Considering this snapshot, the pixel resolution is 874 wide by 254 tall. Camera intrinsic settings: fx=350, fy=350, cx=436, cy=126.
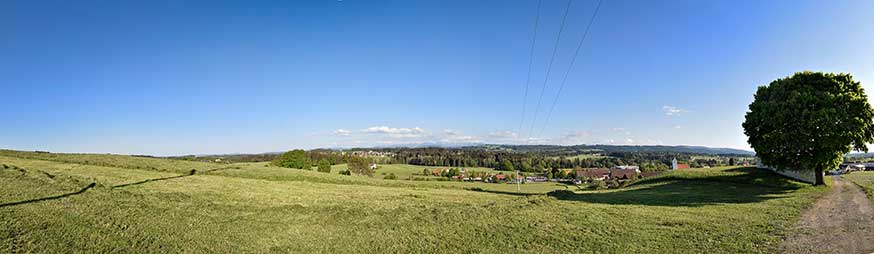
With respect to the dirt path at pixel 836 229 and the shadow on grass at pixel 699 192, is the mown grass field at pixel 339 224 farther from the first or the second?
the shadow on grass at pixel 699 192

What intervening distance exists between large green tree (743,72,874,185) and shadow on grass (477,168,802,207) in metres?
2.13

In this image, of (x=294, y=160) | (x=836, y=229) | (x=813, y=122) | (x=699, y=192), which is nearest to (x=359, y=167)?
(x=294, y=160)

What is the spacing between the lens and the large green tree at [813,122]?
62.6 ft

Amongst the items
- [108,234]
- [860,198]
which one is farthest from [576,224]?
[860,198]

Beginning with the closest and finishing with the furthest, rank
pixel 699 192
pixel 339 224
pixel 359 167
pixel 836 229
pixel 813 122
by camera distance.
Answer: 1. pixel 836 229
2. pixel 339 224
3. pixel 813 122
4. pixel 699 192
5. pixel 359 167

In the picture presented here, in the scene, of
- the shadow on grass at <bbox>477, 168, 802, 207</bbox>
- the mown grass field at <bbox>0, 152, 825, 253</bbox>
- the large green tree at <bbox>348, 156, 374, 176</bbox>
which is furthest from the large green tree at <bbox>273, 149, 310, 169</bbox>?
the mown grass field at <bbox>0, 152, 825, 253</bbox>

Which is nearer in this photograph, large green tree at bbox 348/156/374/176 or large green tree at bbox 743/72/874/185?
large green tree at bbox 743/72/874/185

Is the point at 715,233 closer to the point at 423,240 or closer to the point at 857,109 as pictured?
the point at 423,240

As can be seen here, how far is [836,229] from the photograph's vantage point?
941cm

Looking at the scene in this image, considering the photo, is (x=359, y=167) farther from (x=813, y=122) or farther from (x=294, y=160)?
(x=813, y=122)

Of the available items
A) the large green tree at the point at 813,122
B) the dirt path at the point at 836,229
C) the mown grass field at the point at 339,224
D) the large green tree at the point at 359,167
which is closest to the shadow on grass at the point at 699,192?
the mown grass field at the point at 339,224

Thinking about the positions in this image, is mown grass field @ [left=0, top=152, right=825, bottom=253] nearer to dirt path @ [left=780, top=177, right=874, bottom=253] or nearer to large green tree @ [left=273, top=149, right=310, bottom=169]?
dirt path @ [left=780, top=177, right=874, bottom=253]

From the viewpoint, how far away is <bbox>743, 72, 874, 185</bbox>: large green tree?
1909cm

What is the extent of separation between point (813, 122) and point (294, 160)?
6287 cm
